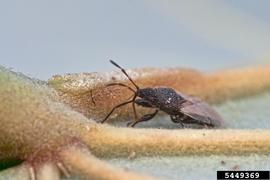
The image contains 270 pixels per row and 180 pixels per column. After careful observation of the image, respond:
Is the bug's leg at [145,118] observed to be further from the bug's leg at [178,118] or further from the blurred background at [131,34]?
the blurred background at [131,34]

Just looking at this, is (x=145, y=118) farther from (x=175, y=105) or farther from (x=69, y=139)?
(x=69, y=139)

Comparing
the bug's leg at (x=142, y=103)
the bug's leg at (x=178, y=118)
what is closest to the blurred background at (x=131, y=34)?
the bug's leg at (x=142, y=103)

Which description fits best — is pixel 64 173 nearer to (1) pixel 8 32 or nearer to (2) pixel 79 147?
(2) pixel 79 147

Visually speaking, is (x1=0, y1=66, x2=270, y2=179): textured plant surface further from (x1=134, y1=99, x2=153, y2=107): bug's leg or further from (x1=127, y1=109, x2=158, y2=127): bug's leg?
(x1=134, y1=99, x2=153, y2=107): bug's leg

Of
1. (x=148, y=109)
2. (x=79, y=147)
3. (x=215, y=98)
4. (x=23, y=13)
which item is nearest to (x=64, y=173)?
(x=79, y=147)

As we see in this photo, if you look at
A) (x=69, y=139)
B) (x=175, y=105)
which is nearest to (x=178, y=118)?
(x=175, y=105)
